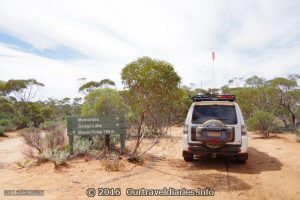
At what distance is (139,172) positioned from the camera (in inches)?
311

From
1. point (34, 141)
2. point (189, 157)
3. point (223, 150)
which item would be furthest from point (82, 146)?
point (223, 150)

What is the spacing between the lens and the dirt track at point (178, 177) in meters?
6.10

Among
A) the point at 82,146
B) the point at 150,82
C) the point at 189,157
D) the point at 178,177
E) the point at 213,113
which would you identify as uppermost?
the point at 150,82

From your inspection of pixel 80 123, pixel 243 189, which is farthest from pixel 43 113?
pixel 243 189

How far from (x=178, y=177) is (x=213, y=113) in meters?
2.31

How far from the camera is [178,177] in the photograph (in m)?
7.33

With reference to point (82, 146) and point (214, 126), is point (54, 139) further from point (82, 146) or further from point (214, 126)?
point (214, 126)

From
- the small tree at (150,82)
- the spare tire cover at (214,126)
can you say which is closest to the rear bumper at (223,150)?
the spare tire cover at (214,126)

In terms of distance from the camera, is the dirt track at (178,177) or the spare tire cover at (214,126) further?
the spare tire cover at (214,126)

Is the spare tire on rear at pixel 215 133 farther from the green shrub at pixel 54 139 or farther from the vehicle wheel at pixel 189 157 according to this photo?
the green shrub at pixel 54 139

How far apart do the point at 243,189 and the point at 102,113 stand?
7047 millimetres

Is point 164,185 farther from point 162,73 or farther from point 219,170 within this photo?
point 162,73

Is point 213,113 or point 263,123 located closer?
point 213,113

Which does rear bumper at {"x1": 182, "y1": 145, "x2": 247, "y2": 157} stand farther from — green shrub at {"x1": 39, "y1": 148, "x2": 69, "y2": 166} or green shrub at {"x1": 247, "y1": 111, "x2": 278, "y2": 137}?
green shrub at {"x1": 247, "y1": 111, "x2": 278, "y2": 137}
